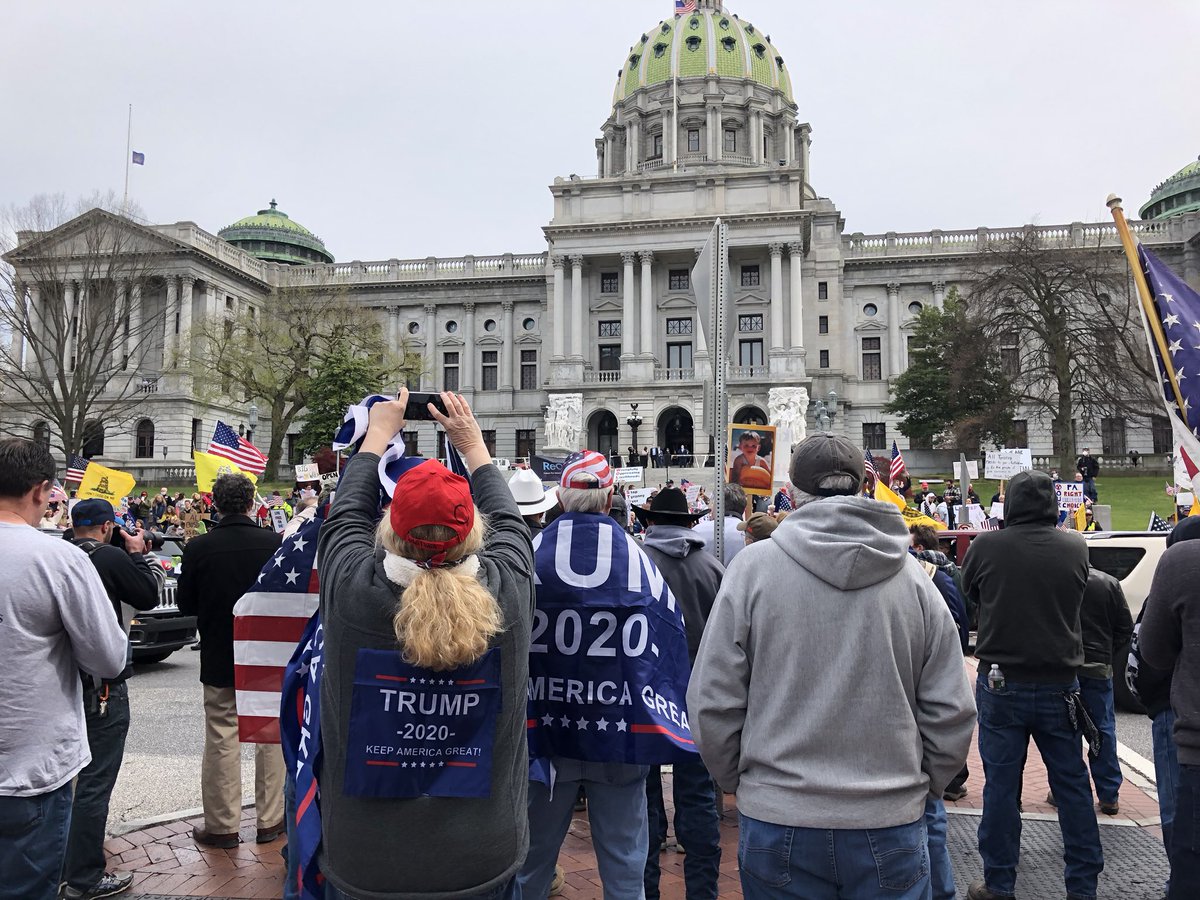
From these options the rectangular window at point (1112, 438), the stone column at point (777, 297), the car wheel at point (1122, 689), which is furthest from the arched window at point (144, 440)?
the rectangular window at point (1112, 438)

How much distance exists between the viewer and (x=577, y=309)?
193 feet

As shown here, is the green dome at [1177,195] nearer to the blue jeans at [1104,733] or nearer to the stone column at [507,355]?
the stone column at [507,355]

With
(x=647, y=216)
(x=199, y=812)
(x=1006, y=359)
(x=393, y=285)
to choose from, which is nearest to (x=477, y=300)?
(x=393, y=285)

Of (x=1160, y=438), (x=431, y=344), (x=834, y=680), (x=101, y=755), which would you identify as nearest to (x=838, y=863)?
(x=834, y=680)

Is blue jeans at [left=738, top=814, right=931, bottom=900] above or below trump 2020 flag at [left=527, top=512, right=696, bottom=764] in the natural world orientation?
below

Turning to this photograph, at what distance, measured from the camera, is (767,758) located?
9.45ft

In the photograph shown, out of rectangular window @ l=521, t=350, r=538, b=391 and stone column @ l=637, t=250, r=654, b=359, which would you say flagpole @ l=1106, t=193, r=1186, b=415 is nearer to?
stone column @ l=637, t=250, r=654, b=359

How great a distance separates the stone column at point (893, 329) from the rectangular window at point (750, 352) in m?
9.71

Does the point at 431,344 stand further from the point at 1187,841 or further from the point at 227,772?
the point at 1187,841

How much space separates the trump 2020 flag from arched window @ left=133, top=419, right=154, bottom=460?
60436mm

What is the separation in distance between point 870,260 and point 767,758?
63702 mm

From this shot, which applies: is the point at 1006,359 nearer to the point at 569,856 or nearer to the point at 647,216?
the point at 647,216

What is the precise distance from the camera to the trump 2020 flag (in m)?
3.65

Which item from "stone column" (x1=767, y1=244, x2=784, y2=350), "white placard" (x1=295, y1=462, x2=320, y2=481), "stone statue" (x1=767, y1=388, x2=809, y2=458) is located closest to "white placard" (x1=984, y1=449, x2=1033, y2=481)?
"white placard" (x1=295, y1=462, x2=320, y2=481)
